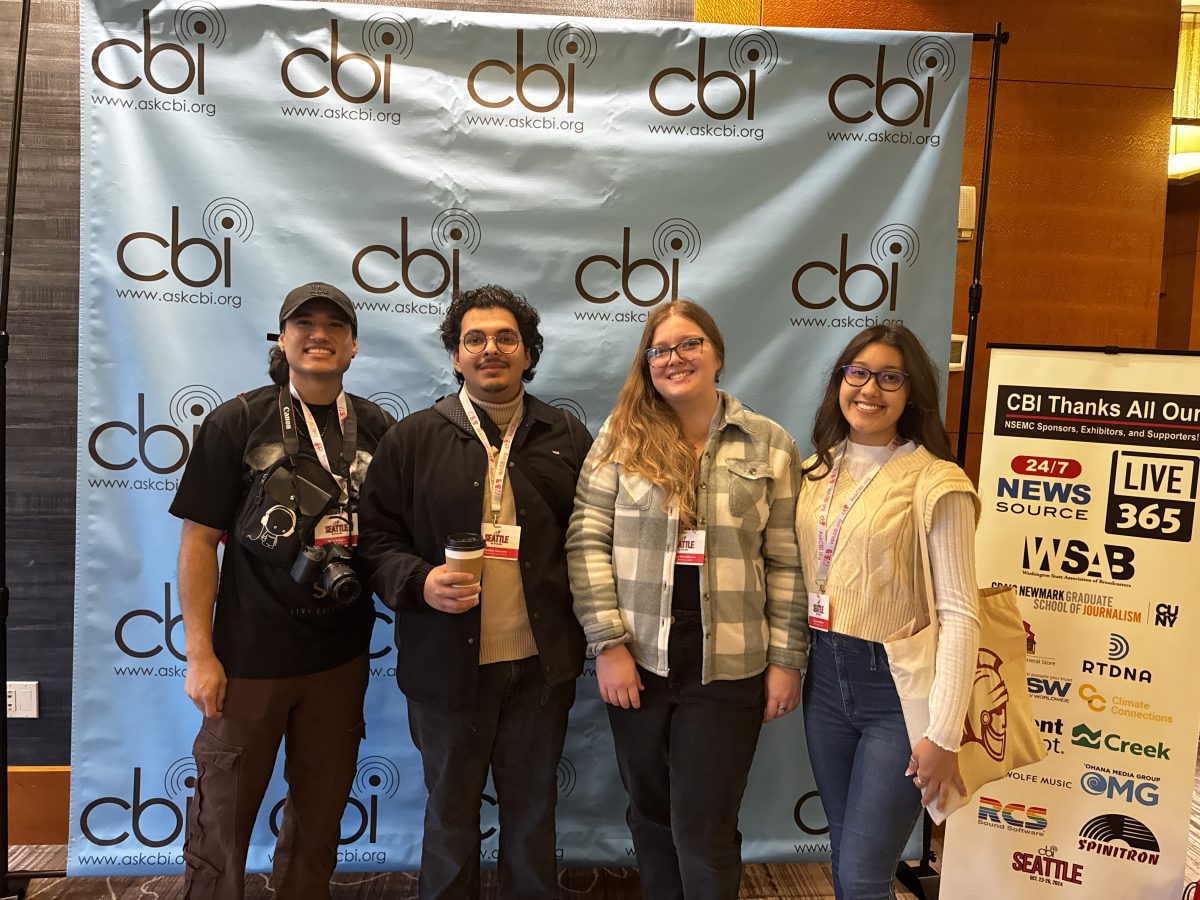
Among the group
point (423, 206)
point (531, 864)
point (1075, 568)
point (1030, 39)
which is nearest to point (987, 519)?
point (1075, 568)

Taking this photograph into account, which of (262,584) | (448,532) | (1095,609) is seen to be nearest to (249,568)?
(262,584)

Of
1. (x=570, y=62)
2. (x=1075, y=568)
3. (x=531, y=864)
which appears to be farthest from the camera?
(x=570, y=62)

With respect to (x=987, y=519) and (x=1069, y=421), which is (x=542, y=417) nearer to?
(x=987, y=519)

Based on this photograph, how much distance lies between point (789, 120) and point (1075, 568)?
1.69 meters

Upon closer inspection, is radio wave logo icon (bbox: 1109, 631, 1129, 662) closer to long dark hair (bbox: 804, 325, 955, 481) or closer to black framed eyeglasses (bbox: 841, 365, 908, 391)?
long dark hair (bbox: 804, 325, 955, 481)

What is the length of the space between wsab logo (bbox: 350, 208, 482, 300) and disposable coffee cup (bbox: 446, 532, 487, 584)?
3.64ft

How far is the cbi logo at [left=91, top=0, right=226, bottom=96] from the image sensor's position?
2.32m

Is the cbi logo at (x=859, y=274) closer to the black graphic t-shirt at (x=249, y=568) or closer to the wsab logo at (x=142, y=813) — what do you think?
the black graphic t-shirt at (x=249, y=568)

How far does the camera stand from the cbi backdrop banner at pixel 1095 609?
7.01ft

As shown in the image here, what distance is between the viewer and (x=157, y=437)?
240 centimetres

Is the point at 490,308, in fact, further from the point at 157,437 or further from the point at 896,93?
the point at 896,93

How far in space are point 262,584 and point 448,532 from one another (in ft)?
1.75

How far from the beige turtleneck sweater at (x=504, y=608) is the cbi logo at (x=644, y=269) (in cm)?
91

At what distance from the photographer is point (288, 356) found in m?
1.97
